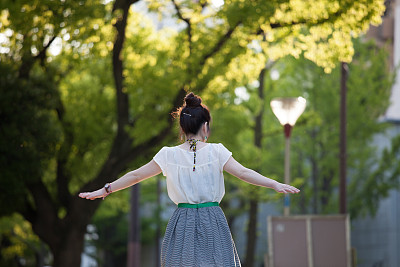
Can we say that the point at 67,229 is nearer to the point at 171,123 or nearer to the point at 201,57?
the point at 171,123

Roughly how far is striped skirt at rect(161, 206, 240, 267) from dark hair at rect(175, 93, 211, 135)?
1.77 feet

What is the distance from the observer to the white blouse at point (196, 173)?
4.67 meters

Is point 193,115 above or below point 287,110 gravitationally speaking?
below

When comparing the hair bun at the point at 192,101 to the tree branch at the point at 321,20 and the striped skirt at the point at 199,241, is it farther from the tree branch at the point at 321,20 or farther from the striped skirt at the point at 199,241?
the tree branch at the point at 321,20

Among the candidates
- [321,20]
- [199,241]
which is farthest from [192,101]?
[321,20]

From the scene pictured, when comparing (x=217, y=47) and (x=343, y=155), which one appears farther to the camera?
(x=343, y=155)

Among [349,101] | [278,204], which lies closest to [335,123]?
Answer: [349,101]

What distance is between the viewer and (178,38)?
51.3ft

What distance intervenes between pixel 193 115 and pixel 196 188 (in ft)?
1.59

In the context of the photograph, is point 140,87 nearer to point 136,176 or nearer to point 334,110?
point 334,110

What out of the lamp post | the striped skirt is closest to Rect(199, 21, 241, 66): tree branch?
the lamp post

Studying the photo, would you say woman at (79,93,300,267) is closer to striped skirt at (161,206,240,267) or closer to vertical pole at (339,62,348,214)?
striped skirt at (161,206,240,267)

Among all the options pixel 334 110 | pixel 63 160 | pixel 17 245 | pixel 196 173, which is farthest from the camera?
pixel 17 245

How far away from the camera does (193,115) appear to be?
476 centimetres
